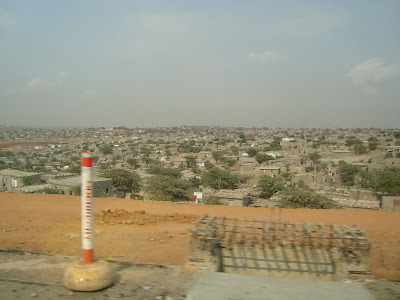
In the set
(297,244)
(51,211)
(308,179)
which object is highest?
(297,244)

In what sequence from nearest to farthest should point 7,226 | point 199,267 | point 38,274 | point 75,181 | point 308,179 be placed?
point 38,274 → point 199,267 → point 7,226 → point 75,181 → point 308,179

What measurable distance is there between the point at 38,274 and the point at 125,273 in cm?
107

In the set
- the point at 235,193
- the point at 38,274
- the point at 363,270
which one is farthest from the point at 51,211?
the point at 235,193

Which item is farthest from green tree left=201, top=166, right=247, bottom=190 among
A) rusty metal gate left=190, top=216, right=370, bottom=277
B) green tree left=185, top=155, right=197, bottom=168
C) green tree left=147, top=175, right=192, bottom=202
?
rusty metal gate left=190, top=216, right=370, bottom=277

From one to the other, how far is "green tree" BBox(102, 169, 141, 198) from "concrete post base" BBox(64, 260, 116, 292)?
19266 millimetres

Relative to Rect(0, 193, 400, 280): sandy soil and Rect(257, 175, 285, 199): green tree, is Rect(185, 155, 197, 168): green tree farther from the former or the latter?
Rect(0, 193, 400, 280): sandy soil

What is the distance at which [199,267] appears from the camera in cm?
451

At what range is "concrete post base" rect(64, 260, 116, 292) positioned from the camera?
11.2 ft

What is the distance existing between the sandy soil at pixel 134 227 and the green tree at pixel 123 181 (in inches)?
390

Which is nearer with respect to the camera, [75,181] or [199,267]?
[199,267]

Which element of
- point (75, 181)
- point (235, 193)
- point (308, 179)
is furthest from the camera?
point (308, 179)

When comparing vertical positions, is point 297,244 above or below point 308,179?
above

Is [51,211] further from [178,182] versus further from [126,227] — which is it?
[178,182]

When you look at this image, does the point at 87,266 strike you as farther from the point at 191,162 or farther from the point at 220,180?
the point at 191,162
